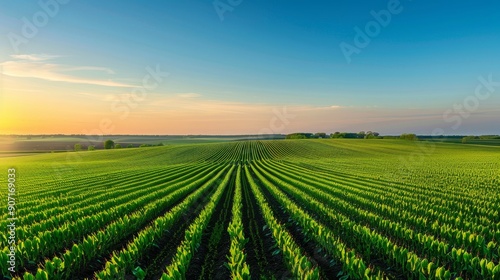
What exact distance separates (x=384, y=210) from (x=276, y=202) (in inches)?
301

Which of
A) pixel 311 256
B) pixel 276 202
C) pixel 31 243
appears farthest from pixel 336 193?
pixel 31 243

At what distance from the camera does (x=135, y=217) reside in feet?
46.2

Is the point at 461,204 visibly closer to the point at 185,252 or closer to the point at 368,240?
the point at 368,240

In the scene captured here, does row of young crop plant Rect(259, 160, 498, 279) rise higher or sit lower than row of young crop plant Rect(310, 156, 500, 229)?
higher

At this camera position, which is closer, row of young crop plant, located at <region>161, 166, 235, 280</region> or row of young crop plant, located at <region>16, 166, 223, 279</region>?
row of young crop plant, located at <region>161, 166, 235, 280</region>

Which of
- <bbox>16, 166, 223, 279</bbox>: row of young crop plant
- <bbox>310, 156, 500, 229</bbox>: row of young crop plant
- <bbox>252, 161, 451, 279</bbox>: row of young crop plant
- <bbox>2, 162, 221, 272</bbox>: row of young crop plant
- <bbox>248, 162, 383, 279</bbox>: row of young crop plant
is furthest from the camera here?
<bbox>310, 156, 500, 229</bbox>: row of young crop plant

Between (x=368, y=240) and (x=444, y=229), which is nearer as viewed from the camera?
(x=368, y=240)

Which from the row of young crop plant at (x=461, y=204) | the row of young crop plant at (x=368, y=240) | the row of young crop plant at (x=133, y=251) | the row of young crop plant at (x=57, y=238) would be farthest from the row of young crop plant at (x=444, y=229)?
the row of young crop plant at (x=57, y=238)

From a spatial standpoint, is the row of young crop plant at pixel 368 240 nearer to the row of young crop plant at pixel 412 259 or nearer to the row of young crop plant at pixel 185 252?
the row of young crop plant at pixel 412 259

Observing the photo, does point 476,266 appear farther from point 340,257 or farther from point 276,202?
point 276,202

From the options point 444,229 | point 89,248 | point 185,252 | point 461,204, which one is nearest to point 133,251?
point 185,252

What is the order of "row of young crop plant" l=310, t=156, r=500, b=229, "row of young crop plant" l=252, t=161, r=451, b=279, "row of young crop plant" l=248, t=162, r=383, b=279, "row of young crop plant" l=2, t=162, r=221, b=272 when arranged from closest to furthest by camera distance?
"row of young crop plant" l=248, t=162, r=383, b=279 → "row of young crop plant" l=252, t=161, r=451, b=279 → "row of young crop plant" l=2, t=162, r=221, b=272 → "row of young crop plant" l=310, t=156, r=500, b=229

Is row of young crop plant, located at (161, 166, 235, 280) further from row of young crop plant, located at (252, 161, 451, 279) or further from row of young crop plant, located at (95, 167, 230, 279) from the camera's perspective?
row of young crop plant, located at (252, 161, 451, 279)

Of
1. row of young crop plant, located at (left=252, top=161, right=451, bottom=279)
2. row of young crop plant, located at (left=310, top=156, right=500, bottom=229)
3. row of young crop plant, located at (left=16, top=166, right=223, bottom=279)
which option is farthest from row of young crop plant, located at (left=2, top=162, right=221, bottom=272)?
row of young crop plant, located at (left=310, top=156, right=500, bottom=229)
